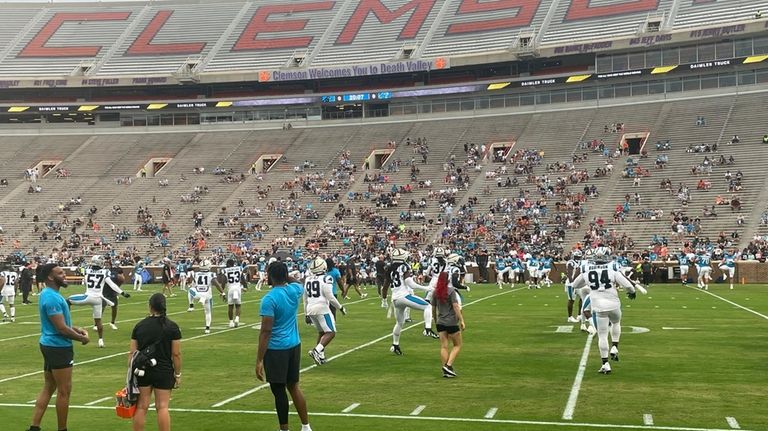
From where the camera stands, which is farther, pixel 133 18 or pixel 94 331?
pixel 133 18

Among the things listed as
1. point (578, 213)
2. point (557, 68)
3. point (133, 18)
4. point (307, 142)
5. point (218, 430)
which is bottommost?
point (218, 430)

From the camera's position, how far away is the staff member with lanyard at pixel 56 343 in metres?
10.0

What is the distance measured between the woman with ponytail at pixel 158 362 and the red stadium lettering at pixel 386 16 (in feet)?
219

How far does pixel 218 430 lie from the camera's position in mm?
10742

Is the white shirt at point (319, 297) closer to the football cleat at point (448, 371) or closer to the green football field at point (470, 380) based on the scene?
the green football field at point (470, 380)

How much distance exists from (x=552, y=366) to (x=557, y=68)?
2147 inches

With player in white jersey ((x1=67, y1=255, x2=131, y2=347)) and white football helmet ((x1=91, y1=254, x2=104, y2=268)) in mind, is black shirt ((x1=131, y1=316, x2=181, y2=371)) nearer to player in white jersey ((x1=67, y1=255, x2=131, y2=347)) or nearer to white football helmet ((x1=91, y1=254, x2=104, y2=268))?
player in white jersey ((x1=67, y1=255, x2=131, y2=347))

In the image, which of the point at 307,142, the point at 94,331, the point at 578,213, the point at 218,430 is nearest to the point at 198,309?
the point at 94,331

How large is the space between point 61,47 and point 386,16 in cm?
2847

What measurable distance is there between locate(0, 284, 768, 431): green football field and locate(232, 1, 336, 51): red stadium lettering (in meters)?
56.1

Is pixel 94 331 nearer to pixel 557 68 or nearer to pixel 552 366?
pixel 552 366

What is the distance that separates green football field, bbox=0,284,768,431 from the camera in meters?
11.2

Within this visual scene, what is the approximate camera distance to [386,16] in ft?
257

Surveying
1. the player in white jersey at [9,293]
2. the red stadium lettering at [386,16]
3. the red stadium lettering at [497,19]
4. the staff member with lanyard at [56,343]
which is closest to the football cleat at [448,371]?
the staff member with lanyard at [56,343]
